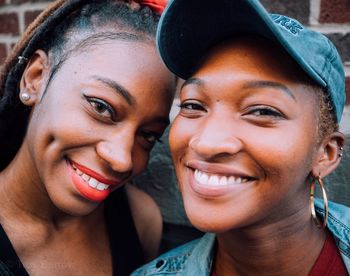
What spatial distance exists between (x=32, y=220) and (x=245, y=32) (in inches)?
37.8

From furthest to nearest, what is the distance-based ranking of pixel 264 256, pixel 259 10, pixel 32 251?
pixel 32 251, pixel 264 256, pixel 259 10

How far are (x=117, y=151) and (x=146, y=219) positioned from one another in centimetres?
66

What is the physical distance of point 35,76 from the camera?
155 cm

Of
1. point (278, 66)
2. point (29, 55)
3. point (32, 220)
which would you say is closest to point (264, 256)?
point (278, 66)

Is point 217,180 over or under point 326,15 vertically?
under

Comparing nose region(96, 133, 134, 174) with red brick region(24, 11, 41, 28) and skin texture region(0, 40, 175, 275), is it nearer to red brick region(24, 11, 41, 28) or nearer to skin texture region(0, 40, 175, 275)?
skin texture region(0, 40, 175, 275)

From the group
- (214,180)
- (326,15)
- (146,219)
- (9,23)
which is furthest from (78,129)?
(9,23)

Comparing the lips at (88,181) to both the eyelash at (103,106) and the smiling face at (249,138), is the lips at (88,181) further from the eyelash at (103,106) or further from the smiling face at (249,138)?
the smiling face at (249,138)

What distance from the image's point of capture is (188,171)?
1223 millimetres

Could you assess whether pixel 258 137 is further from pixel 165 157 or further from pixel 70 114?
pixel 165 157

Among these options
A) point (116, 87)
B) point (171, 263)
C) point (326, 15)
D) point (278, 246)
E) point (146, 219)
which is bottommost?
point (146, 219)

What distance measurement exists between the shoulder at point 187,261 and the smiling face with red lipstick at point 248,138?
0.36 metres

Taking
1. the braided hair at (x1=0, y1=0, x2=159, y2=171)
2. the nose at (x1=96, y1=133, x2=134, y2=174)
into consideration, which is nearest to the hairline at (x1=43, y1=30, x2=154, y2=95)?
the braided hair at (x1=0, y1=0, x2=159, y2=171)

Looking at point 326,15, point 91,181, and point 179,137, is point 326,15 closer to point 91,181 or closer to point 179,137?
point 179,137
